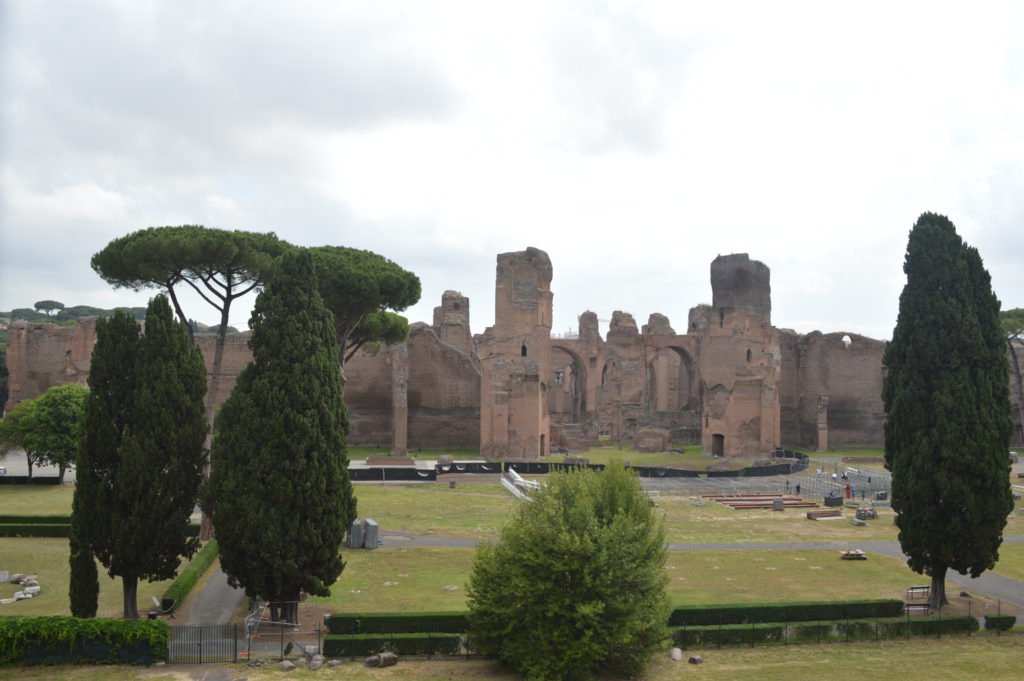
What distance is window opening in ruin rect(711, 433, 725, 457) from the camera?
49.5 meters

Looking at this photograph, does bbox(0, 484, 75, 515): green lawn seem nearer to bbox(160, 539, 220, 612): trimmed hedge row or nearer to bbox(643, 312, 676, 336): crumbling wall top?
bbox(160, 539, 220, 612): trimmed hedge row

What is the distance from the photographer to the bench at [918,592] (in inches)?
725

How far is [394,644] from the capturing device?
47.1 feet

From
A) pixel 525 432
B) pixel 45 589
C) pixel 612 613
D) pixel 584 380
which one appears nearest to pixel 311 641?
pixel 612 613

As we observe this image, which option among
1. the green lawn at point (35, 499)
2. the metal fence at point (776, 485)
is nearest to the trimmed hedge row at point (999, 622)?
the metal fence at point (776, 485)

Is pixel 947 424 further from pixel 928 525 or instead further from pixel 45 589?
pixel 45 589

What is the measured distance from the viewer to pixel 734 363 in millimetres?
51375

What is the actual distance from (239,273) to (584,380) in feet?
122

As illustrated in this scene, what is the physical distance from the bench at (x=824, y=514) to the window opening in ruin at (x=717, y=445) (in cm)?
1837

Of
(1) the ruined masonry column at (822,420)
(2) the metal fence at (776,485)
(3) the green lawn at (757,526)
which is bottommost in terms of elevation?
(3) the green lawn at (757,526)

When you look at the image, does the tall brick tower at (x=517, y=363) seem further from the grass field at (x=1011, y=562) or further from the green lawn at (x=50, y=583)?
the green lawn at (x=50, y=583)

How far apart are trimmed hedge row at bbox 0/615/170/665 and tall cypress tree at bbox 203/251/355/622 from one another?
2.05m

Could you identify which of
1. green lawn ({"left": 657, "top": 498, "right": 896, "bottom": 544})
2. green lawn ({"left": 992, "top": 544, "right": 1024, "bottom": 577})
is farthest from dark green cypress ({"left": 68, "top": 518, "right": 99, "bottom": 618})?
green lawn ({"left": 992, "top": 544, "right": 1024, "bottom": 577})

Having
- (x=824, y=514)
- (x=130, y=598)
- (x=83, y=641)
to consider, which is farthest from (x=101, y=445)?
(x=824, y=514)
